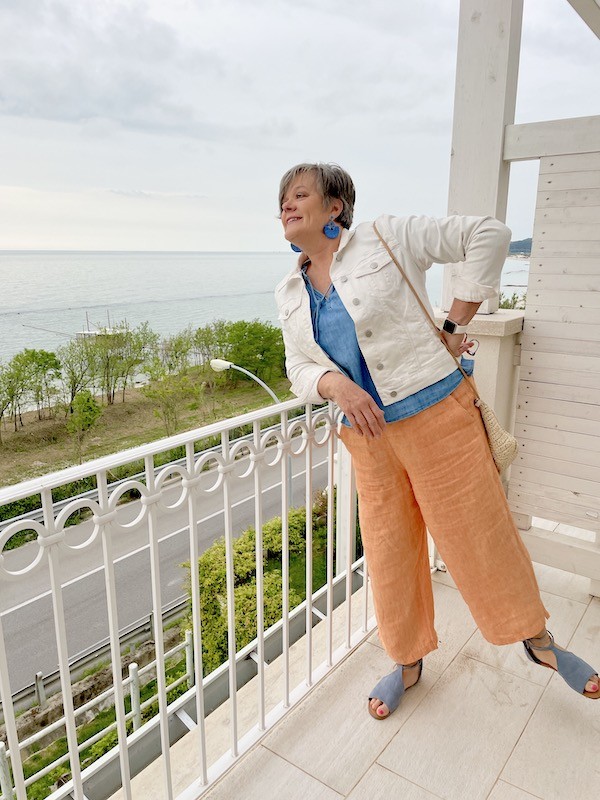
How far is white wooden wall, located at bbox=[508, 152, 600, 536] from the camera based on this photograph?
1.82m

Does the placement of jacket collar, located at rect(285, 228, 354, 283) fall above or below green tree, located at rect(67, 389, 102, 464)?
above

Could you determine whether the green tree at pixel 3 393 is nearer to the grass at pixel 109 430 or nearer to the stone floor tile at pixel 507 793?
the grass at pixel 109 430

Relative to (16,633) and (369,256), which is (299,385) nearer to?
(369,256)

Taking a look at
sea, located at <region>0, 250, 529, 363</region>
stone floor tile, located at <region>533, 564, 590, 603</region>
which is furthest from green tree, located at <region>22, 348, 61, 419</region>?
stone floor tile, located at <region>533, 564, 590, 603</region>

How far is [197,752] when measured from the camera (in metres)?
1.67

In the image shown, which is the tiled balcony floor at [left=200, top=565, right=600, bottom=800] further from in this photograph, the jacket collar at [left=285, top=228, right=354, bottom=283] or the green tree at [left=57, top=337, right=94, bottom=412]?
the green tree at [left=57, top=337, right=94, bottom=412]

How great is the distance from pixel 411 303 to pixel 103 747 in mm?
12347

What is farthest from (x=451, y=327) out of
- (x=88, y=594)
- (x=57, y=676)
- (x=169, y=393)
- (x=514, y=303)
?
(x=169, y=393)

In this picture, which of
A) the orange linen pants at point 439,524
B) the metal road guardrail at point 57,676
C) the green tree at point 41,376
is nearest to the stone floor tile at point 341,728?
the orange linen pants at point 439,524

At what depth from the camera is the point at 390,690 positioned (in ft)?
5.40

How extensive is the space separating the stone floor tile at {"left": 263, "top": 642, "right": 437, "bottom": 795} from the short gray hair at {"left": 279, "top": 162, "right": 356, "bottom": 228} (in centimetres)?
143

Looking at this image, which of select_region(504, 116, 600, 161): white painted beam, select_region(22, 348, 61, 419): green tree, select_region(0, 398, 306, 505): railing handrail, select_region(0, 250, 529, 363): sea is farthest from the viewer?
select_region(0, 250, 529, 363): sea

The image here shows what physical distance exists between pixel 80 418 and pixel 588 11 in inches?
965

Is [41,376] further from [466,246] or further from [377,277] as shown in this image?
[466,246]
